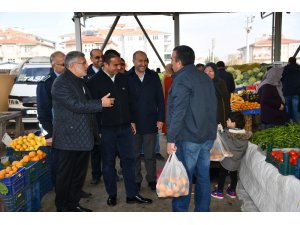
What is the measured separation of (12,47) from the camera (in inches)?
2311

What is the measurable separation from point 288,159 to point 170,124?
1.12 metres

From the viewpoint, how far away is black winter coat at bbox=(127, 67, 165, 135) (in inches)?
153

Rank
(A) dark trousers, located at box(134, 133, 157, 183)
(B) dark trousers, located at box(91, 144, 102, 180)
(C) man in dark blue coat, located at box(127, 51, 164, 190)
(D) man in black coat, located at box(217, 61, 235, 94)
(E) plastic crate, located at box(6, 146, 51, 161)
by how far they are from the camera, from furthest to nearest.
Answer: (D) man in black coat, located at box(217, 61, 235, 94)
(B) dark trousers, located at box(91, 144, 102, 180)
(E) plastic crate, located at box(6, 146, 51, 161)
(A) dark trousers, located at box(134, 133, 157, 183)
(C) man in dark blue coat, located at box(127, 51, 164, 190)

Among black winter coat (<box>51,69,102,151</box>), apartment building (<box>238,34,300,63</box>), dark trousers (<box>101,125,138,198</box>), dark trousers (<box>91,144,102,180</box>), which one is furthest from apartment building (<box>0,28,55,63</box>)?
black winter coat (<box>51,69,102,151</box>)

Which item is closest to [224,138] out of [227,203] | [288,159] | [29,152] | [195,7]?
[227,203]

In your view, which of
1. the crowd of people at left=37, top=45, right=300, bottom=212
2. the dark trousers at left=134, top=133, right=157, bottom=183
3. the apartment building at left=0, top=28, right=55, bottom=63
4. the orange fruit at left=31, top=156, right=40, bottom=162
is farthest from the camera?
the apartment building at left=0, top=28, right=55, bottom=63

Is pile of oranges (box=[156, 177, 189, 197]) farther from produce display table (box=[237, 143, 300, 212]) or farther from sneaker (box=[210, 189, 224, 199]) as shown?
sneaker (box=[210, 189, 224, 199])

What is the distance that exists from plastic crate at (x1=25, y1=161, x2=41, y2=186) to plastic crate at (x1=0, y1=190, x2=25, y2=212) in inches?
7.2

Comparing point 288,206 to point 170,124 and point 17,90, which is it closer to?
point 170,124

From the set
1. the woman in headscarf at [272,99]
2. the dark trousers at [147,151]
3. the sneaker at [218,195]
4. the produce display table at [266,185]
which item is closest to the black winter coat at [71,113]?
the dark trousers at [147,151]

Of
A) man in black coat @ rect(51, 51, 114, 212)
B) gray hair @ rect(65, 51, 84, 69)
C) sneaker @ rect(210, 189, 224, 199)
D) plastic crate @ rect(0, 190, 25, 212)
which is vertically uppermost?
gray hair @ rect(65, 51, 84, 69)

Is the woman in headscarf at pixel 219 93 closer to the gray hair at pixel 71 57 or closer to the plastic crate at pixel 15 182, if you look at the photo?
the gray hair at pixel 71 57

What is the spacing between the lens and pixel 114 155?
11.5ft

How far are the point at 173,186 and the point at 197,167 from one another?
356 mm
